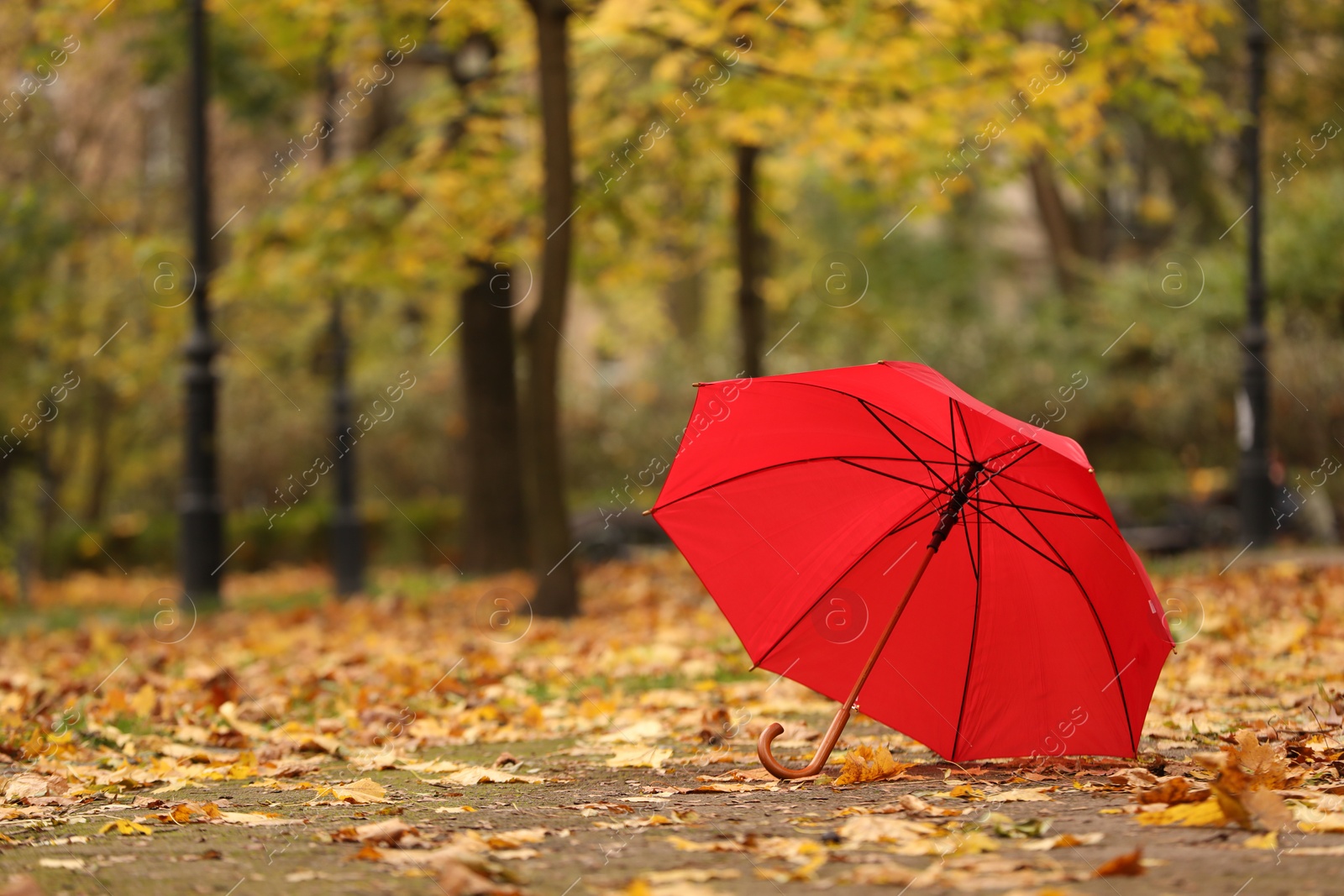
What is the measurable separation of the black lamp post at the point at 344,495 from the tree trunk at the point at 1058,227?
15146 mm

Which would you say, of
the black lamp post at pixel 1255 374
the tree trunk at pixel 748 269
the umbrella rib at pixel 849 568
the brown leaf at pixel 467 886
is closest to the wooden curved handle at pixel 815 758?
the umbrella rib at pixel 849 568

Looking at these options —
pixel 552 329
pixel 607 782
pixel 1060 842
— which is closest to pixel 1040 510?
pixel 1060 842

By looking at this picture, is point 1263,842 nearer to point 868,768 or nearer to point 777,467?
point 868,768

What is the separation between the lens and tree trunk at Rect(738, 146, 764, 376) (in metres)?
12.2

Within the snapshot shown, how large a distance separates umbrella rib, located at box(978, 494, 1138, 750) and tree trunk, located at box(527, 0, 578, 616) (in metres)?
5.68

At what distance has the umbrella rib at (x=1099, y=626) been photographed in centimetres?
412

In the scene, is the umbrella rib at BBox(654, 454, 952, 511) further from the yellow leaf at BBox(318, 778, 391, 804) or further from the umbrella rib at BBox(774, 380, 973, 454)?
the yellow leaf at BBox(318, 778, 391, 804)

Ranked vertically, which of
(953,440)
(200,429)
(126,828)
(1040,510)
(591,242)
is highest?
(591,242)

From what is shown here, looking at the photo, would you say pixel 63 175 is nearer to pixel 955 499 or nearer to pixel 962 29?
pixel 962 29

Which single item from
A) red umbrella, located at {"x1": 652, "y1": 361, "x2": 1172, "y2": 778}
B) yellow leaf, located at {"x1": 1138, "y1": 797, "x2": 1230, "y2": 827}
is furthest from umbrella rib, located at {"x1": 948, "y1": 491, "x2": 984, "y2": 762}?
yellow leaf, located at {"x1": 1138, "y1": 797, "x2": 1230, "y2": 827}

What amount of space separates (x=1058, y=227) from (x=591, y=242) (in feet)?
50.4

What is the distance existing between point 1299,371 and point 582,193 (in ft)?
30.1

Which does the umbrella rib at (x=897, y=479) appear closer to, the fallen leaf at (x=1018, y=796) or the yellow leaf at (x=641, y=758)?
the fallen leaf at (x=1018, y=796)

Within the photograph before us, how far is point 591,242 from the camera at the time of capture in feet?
43.1
